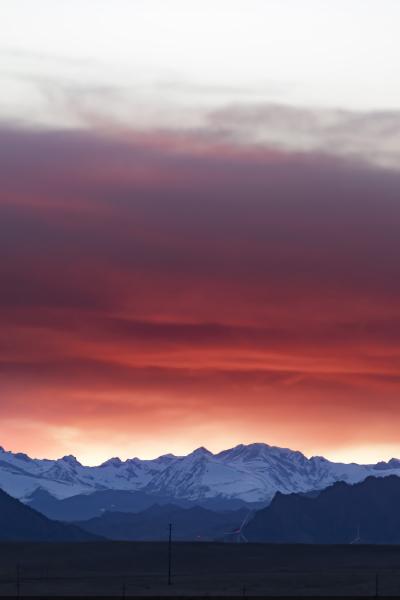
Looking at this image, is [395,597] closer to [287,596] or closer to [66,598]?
[287,596]

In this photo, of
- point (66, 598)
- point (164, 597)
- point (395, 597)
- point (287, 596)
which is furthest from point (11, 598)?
point (395, 597)

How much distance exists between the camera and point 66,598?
193 metres

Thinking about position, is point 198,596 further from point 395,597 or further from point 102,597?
point 395,597

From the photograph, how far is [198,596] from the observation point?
645 ft

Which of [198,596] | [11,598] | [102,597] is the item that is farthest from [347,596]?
[11,598]

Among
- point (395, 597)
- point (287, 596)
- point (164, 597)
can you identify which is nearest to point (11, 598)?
point (164, 597)

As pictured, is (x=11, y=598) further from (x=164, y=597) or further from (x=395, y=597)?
(x=395, y=597)

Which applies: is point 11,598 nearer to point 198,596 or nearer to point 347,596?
point 198,596

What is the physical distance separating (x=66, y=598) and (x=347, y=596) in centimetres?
3816

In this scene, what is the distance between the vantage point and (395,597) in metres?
191

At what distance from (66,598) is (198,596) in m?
17.7

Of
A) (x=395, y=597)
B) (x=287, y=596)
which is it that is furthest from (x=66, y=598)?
(x=395, y=597)

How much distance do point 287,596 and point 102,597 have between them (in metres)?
25.0

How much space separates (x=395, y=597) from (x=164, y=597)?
30.5m
